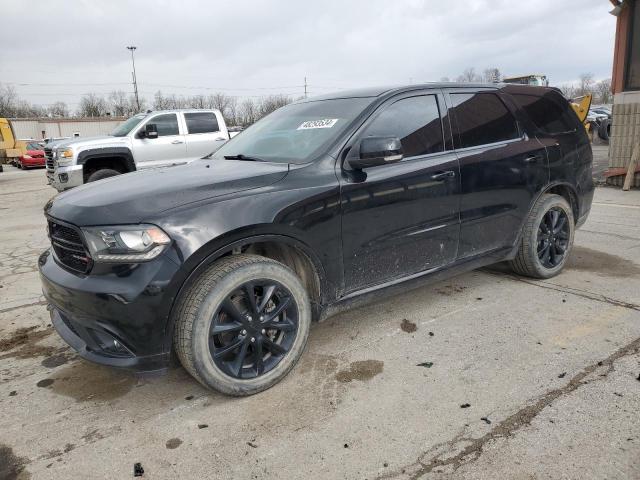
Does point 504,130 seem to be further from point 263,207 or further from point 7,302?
point 7,302

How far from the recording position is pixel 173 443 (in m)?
2.43

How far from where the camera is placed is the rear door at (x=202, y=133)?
10.9 m

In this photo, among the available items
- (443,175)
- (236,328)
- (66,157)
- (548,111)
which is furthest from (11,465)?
(66,157)

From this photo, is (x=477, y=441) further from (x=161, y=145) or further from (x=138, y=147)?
(x=161, y=145)

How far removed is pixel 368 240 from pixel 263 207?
0.77m

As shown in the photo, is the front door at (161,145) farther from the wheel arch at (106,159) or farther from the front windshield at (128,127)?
the front windshield at (128,127)

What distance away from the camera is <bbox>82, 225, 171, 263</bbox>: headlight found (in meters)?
2.43

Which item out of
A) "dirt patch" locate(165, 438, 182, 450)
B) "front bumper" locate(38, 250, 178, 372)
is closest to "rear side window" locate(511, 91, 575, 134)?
"front bumper" locate(38, 250, 178, 372)

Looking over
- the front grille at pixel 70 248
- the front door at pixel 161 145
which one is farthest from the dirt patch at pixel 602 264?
the front door at pixel 161 145

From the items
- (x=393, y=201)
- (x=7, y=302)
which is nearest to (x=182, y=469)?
(x=393, y=201)

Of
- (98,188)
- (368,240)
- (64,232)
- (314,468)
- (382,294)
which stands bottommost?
(314,468)

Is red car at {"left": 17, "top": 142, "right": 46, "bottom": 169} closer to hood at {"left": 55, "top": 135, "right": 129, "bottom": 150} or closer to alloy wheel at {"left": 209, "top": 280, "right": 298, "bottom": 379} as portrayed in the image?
hood at {"left": 55, "top": 135, "right": 129, "bottom": 150}

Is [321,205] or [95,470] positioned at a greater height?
[321,205]

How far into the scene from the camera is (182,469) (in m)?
2.24
